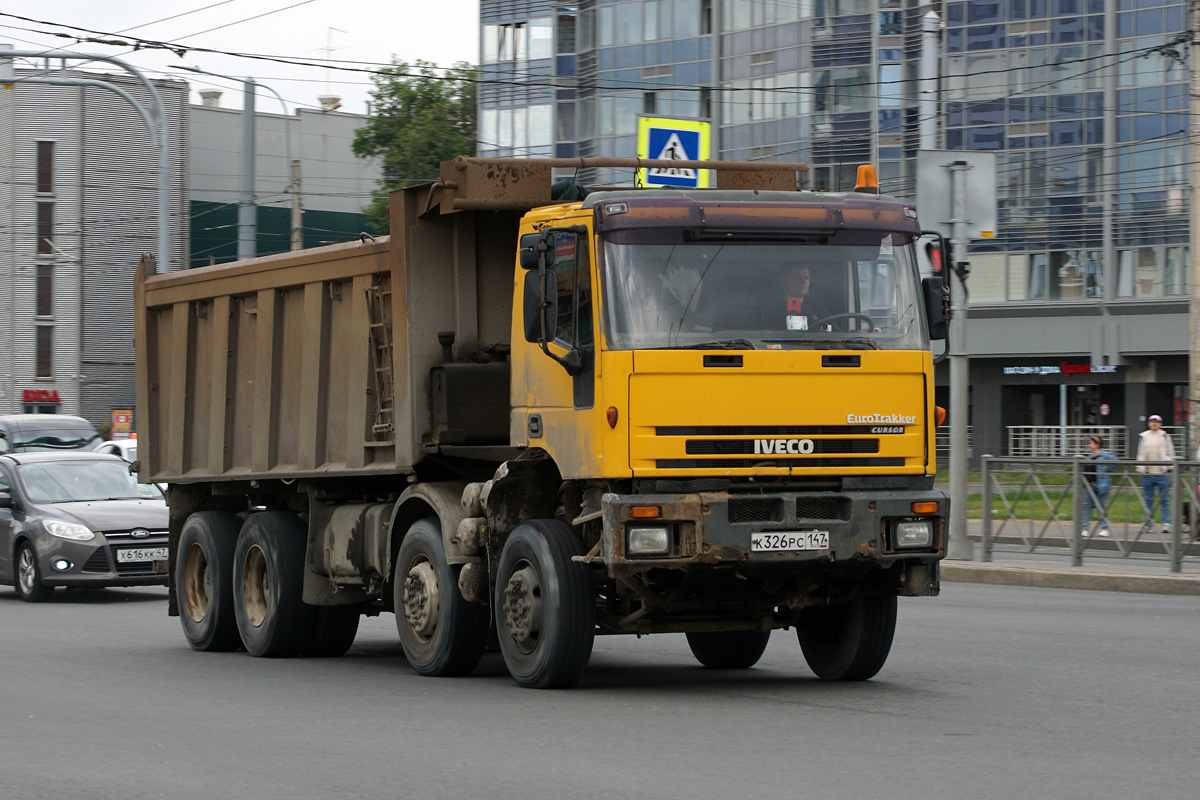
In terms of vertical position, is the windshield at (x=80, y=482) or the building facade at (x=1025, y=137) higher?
the building facade at (x=1025, y=137)

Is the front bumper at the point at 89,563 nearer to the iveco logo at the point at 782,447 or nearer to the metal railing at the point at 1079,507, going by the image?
the metal railing at the point at 1079,507

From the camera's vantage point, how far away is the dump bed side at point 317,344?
1020 cm

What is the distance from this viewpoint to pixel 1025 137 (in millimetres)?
44125

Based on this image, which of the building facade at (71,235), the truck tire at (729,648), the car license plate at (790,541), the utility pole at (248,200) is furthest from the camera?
the building facade at (71,235)

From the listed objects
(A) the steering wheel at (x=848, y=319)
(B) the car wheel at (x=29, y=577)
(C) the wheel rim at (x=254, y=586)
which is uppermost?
(A) the steering wheel at (x=848, y=319)

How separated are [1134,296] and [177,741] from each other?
38.9 meters

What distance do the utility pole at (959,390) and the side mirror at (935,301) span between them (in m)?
9.67

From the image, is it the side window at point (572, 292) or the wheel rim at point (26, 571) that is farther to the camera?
the wheel rim at point (26, 571)

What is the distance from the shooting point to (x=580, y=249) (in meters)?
8.69

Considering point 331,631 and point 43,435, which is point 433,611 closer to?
point 331,631

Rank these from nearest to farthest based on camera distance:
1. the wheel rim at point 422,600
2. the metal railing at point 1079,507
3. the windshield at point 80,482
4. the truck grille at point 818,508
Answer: the truck grille at point 818,508, the wheel rim at point 422,600, the metal railing at point 1079,507, the windshield at point 80,482

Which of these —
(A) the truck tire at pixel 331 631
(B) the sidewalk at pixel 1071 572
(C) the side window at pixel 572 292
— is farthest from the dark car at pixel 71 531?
(C) the side window at pixel 572 292

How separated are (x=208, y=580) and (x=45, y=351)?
51729mm

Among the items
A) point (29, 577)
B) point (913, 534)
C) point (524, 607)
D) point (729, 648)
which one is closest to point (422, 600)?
point (524, 607)
